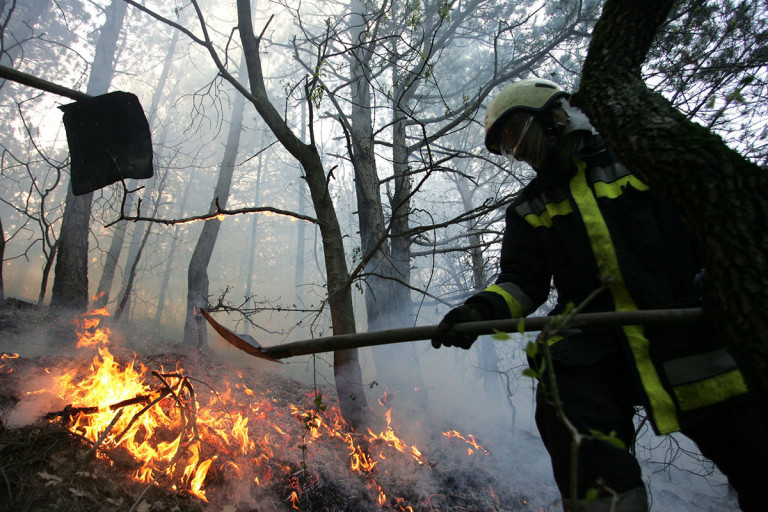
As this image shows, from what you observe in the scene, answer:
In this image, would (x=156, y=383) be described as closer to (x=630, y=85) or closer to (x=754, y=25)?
(x=630, y=85)

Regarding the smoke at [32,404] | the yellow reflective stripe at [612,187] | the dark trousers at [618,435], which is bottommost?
the smoke at [32,404]

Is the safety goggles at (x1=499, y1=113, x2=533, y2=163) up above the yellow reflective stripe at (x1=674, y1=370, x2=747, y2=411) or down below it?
above

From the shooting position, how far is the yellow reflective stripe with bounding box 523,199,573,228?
1940mm

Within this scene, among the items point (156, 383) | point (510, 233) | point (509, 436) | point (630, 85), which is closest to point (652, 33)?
point (630, 85)

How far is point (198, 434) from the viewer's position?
3006 millimetres

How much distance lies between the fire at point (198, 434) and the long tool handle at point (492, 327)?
1.30 metres

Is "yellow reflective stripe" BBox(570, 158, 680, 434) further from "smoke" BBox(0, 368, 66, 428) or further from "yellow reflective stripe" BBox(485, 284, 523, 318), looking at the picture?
"smoke" BBox(0, 368, 66, 428)

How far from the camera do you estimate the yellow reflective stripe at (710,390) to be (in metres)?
1.47

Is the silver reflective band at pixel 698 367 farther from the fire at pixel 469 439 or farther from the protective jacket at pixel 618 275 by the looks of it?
the fire at pixel 469 439

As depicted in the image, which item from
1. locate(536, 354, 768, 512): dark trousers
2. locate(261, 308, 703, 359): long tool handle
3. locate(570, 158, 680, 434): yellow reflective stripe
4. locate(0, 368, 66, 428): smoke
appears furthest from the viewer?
locate(0, 368, 66, 428): smoke

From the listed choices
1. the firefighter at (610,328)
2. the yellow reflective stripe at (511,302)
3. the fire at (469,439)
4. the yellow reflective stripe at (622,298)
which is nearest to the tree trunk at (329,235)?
the yellow reflective stripe at (511,302)

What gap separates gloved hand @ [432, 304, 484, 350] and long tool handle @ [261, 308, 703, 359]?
41mm

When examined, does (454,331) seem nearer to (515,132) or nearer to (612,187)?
(612,187)

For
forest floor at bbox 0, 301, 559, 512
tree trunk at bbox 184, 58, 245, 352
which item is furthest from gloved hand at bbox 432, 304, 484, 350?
tree trunk at bbox 184, 58, 245, 352
